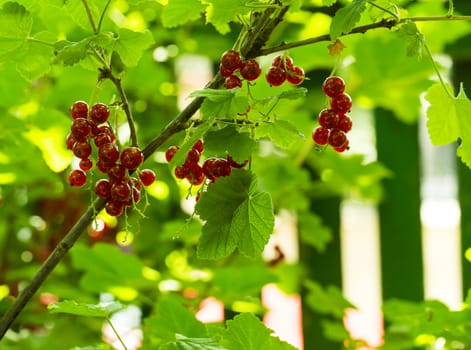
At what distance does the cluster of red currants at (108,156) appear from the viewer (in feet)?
1.76

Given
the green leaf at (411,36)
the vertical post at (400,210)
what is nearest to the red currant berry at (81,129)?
the green leaf at (411,36)

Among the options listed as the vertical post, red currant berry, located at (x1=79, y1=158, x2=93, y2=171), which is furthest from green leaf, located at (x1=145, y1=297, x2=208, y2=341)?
the vertical post

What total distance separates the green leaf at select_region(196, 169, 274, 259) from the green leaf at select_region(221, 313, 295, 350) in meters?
0.07

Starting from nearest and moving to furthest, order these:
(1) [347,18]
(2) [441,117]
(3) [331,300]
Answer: (1) [347,18] < (2) [441,117] < (3) [331,300]

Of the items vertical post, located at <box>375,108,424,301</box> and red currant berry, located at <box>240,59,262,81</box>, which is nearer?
red currant berry, located at <box>240,59,262,81</box>

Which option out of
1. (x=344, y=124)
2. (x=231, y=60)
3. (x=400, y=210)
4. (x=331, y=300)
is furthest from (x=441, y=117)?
(x=400, y=210)

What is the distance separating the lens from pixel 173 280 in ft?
3.49

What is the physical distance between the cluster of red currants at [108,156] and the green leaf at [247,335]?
0.41 ft

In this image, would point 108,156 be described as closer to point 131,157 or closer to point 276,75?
point 131,157

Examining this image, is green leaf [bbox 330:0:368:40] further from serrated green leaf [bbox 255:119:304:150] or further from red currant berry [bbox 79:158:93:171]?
red currant berry [bbox 79:158:93:171]

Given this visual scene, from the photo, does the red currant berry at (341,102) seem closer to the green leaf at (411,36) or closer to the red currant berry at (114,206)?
the green leaf at (411,36)

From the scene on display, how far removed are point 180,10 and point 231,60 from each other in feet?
0.38

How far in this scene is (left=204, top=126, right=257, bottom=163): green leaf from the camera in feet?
1.73

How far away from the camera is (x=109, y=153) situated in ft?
1.77
